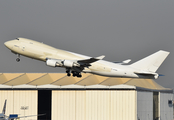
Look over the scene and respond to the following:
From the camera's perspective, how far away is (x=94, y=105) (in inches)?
3260

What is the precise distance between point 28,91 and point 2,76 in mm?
24659

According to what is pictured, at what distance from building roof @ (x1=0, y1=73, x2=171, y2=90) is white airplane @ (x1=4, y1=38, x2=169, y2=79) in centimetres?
1567

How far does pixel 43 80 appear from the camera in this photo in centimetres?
9512

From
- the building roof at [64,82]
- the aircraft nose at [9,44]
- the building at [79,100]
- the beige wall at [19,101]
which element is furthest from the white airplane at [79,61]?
the beige wall at [19,101]

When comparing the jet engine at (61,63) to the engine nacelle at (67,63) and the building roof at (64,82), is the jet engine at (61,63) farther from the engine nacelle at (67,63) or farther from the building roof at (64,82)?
the building roof at (64,82)

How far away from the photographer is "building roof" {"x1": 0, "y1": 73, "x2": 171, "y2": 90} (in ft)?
276

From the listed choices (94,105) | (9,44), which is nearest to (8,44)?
(9,44)

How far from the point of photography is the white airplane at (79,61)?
6719cm

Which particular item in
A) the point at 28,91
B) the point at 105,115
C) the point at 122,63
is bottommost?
the point at 105,115

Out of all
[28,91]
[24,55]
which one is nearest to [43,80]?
[28,91]

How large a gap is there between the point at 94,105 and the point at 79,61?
1913 cm

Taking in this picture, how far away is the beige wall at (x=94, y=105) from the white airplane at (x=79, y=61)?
604 inches

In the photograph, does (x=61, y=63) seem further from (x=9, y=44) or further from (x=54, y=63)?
(x=9, y=44)

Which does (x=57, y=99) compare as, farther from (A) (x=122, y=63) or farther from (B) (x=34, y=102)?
(A) (x=122, y=63)
